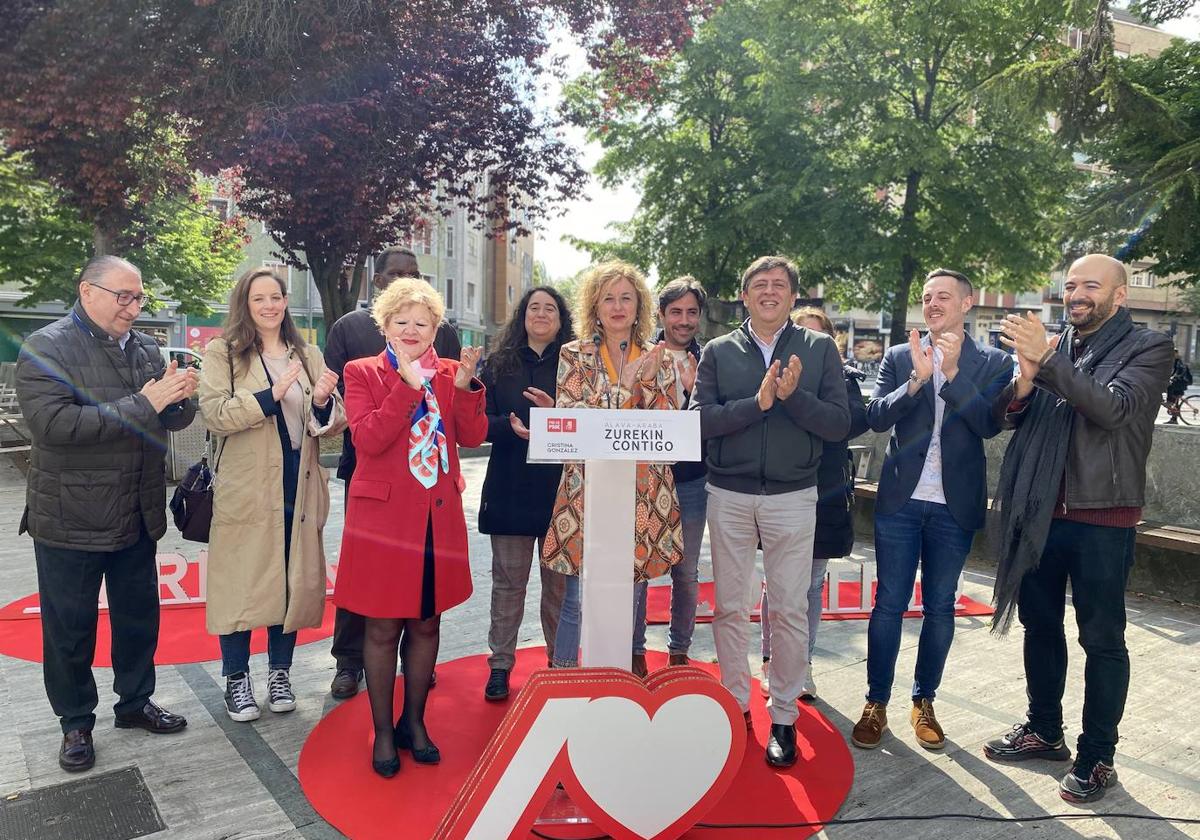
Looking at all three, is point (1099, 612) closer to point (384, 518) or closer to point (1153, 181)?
point (384, 518)

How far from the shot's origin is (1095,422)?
303 centimetres

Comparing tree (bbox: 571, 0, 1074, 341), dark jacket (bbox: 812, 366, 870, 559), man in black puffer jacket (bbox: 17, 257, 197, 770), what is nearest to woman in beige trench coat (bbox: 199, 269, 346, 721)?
man in black puffer jacket (bbox: 17, 257, 197, 770)

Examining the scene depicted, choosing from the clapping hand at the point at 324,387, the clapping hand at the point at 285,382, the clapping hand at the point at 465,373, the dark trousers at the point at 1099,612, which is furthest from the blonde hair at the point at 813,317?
the clapping hand at the point at 285,382

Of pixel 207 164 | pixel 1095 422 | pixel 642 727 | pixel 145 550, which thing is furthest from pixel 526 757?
pixel 207 164

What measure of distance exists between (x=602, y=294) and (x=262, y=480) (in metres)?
1.70

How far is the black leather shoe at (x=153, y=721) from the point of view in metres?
3.48

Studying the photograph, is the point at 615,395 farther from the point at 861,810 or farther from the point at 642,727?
the point at 861,810

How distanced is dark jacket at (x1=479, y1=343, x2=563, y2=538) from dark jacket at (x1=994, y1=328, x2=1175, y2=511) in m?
2.08

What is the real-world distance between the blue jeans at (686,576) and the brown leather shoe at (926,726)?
44.3 inches

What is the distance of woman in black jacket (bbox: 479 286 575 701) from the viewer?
12.5 ft

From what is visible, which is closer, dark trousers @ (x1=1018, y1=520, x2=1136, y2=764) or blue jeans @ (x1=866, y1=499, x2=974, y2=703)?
dark trousers @ (x1=1018, y1=520, x2=1136, y2=764)

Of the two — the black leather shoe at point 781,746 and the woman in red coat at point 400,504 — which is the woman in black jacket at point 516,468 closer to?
the woman in red coat at point 400,504

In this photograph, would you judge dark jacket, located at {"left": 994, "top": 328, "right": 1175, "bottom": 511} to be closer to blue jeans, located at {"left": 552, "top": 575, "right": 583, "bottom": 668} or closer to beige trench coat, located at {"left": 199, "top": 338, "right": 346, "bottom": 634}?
blue jeans, located at {"left": 552, "top": 575, "right": 583, "bottom": 668}

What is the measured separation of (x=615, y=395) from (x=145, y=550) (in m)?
2.07
